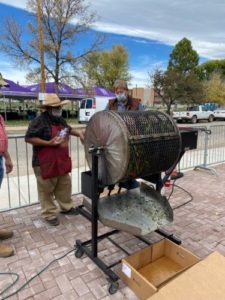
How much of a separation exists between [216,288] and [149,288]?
0.50 m

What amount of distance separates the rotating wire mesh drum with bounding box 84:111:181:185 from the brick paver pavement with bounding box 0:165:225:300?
0.91 m

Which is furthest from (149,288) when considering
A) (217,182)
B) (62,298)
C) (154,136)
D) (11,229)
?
(217,182)

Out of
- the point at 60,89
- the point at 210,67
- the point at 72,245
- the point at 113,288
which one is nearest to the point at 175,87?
the point at 60,89

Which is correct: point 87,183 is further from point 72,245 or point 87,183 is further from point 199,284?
point 199,284

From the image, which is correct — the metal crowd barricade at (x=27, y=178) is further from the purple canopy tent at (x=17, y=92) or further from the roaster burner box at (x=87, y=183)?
the purple canopy tent at (x=17, y=92)

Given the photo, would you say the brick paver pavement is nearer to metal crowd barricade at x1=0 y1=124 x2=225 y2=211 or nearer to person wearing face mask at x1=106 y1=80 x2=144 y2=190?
metal crowd barricade at x1=0 y1=124 x2=225 y2=211

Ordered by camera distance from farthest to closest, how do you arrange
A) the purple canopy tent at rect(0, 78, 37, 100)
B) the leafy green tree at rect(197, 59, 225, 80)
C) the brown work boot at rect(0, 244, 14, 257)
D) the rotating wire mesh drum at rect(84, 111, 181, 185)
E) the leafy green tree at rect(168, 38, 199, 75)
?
the leafy green tree at rect(197, 59, 225, 80) < the leafy green tree at rect(168, 38, 199, 75) < the purple canopy tent at rect(0, 78, 37, 100) < the brown work boot at rect(0, 244, 14, 257) < the rotating wire mesh drum at rect(84, 111, 181, 185)

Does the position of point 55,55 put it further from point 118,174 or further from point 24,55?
point 118,174

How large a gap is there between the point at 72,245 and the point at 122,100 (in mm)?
1877

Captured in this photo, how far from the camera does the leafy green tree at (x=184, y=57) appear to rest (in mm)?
41875

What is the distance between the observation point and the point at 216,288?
1.91 metres

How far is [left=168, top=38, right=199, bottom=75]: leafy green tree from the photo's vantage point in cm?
4188

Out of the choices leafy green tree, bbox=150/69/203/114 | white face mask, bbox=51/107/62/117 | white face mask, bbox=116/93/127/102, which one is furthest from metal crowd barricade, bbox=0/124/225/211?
leafy green tree, bbox=150/69/203/114

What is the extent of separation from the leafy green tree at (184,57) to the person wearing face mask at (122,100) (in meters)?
41.4
